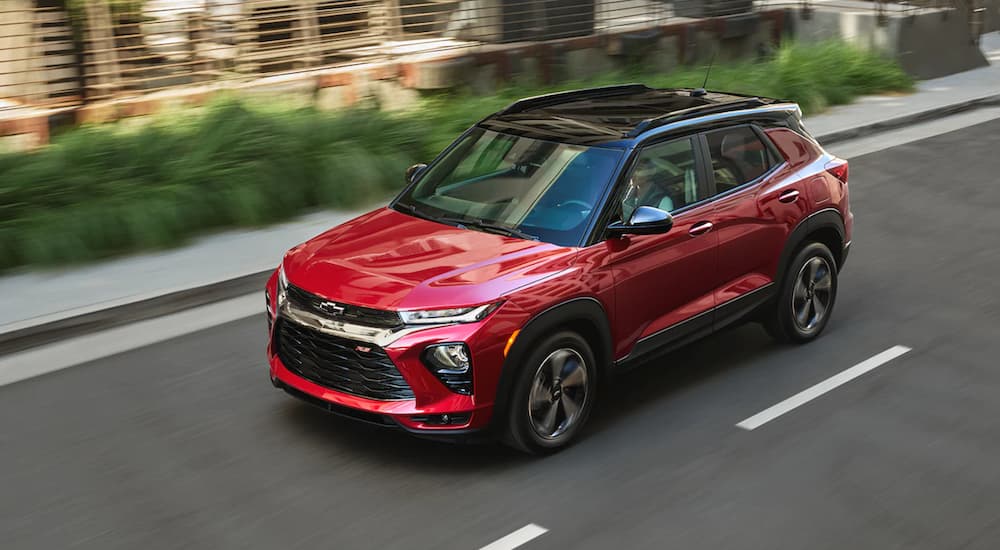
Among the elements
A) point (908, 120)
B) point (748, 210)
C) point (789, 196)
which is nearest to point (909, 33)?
point (908, 120)

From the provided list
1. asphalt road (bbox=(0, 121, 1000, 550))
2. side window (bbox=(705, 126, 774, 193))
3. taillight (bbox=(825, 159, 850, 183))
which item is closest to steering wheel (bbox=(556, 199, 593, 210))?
side window (bbox=(705, 126, 774, 193))

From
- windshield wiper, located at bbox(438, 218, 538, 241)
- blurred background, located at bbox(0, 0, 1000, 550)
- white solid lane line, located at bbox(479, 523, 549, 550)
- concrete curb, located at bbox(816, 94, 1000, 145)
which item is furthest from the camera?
concrete curb, located at bbox(816, 94, 1000, 145)

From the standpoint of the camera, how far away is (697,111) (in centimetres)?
718

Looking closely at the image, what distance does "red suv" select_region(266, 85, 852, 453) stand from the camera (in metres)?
5.77

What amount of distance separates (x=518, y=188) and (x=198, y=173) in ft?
16.9

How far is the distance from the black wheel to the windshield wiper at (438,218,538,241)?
7.06 feet

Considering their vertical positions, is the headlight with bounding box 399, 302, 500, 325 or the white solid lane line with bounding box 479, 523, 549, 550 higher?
the headlight with bounding box 399, 302, 500, 325

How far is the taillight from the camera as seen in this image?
8016mm

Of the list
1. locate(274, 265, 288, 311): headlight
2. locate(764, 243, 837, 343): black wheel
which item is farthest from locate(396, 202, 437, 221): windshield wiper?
locate(764, 243, 837, 343): black wheel

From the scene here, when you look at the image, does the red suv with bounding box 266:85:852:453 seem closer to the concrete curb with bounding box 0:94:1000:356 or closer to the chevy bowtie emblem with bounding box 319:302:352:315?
the chevy bowtie emblem with bounding box 319:302:352:315

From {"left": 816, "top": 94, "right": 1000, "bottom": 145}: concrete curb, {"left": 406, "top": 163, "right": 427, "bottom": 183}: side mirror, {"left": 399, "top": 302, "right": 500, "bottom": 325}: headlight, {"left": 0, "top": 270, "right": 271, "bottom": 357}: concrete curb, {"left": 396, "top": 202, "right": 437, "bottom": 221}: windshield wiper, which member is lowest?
{"left": 816, "top": 94, "right": 1000, "bottom": 145}: concrete curb

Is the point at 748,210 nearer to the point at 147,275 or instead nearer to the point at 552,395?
the point at 552,395

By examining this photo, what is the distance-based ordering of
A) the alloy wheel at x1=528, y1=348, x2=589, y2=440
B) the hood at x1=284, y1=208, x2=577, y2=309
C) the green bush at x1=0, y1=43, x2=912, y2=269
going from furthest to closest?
the green bush at x1=0, y1=43, x2=912, y2=269 < the alloy wheel at x1=528, y1=348, x2=589, y2=440 < the hood at x1=284, y1=208, x2=577, y2=309

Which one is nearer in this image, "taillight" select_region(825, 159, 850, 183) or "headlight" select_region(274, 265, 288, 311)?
"headlight" select_region(274, 265, 288, 311)
